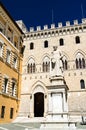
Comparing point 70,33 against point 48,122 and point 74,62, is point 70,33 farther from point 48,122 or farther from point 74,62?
point 48,122

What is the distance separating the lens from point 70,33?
84.6 ft

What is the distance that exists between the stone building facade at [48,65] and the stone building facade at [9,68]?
140cm

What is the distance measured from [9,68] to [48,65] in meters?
5.95

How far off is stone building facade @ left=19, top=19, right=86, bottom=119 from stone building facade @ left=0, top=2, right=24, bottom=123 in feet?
4.59

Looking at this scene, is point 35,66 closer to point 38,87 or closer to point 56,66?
point 38,87

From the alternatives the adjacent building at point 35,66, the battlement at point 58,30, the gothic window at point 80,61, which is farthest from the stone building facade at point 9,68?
the gothic window at point 80,61

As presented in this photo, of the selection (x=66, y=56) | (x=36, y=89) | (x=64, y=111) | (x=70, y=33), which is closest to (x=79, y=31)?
(x=70, y=33)

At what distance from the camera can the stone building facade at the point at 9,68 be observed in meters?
19.9

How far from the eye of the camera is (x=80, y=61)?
2417 centimetres

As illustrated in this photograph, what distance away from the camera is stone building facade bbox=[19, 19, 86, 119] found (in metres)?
22.6

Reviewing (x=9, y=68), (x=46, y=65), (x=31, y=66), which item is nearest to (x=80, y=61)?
(x=46, y=65)

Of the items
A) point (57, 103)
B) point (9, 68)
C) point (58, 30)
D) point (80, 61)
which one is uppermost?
point (58, 30)

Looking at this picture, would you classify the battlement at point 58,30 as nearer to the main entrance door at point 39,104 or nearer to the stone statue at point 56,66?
the main entrance door at point 39,104

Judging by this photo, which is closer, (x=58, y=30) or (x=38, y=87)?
(x=38, y=87)
